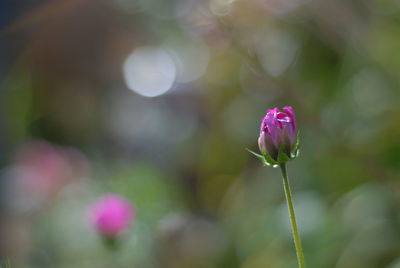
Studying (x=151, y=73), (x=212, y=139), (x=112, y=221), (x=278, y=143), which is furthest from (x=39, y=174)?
(x=278, y=143)

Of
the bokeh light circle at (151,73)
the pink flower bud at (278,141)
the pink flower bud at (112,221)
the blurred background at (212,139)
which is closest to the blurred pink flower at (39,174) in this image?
the blurred background at (212,139)

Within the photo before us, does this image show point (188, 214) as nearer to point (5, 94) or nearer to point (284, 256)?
point (284, 256)

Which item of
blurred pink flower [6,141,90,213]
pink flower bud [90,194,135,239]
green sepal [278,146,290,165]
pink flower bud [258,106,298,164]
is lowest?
pink flower bud [90,194,135,239]

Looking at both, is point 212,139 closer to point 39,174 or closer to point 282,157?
point 39,174

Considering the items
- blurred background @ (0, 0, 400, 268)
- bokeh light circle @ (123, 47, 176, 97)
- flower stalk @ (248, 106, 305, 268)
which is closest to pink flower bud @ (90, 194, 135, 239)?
blurred background @ (0, 0, 400, 268)

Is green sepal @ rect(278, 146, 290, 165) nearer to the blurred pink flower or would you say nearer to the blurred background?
the blurred background

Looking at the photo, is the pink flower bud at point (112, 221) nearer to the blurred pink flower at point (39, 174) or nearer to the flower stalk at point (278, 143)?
the flower stalk at point (278, 143)

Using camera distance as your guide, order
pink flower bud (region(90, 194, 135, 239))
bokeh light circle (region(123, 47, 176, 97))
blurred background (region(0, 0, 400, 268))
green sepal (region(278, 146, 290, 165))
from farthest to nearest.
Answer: bokeh light circle (region(123, 47, 176, 97)) → blurred background (region(0, 0, 400, 268)) → pink flower bud (region(90, 194, 135, 239)) → green sepal (region(278, 146, 290, 165))

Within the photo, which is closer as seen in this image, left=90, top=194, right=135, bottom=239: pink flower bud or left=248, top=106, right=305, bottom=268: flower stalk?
left=248, top=106, right=305, bottom=268: flower stalk
